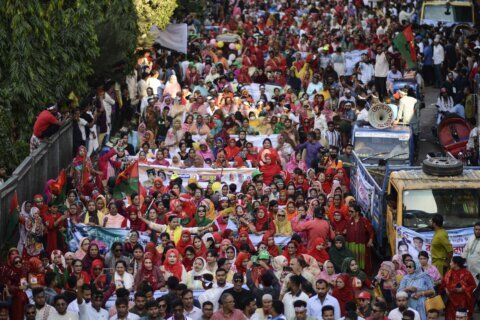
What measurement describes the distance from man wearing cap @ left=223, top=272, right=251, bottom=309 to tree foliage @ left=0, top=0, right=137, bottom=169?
8.86 metres

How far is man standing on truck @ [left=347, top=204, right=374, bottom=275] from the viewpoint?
23.3m

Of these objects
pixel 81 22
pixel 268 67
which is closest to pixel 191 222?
A: pixel 81 22

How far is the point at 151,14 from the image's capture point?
37.9 meters

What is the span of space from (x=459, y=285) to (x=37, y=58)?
11637mm

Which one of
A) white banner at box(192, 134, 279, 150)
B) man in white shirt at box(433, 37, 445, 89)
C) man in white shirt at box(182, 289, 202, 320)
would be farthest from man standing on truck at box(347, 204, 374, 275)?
man in white shirt at box(433, 37, 445, 89)

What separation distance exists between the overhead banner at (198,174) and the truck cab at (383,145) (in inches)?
80.1

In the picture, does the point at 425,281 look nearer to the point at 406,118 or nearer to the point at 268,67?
the point at 406,118

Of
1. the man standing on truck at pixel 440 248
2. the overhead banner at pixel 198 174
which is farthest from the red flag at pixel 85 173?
the man standing on truck at pixel 440 248

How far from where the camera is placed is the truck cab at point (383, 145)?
27.5 m

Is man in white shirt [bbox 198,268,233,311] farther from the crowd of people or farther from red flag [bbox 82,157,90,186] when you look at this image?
red flag [bbox 82,157,90,186]

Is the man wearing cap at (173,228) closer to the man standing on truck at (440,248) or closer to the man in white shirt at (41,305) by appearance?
the man standing on truck at (440,248)

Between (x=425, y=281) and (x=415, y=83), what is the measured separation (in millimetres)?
15820

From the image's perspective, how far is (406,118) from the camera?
30.8 metres

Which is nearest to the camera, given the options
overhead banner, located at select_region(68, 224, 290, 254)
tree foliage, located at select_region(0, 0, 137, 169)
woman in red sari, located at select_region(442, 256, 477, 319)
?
woman in red sari, located at select_region(442, 256, 477, 319)
